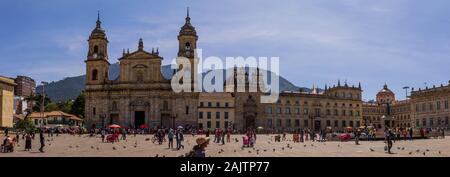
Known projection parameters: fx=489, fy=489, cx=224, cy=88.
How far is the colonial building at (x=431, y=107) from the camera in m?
77.2

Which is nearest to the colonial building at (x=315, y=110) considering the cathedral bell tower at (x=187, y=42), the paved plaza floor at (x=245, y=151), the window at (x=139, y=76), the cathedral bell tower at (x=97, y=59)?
the cathedral bell tower at (x=187, y=42)

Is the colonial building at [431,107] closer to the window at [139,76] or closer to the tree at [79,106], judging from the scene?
the window at [139,76]

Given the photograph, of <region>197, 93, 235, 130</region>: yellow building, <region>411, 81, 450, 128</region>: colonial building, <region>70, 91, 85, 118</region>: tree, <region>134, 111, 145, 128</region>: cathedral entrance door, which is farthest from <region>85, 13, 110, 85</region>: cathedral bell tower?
<region>411, 81, 450, 128</region>: colonial building

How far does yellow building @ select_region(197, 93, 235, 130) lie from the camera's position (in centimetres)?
8081

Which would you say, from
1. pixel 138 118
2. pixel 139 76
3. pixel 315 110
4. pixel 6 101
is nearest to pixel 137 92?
pixel 139 76

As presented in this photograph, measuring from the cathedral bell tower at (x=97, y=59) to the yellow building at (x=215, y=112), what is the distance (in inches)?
647

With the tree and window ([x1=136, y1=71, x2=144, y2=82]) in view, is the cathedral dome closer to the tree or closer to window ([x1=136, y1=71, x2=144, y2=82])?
window ([x1=136, y1=71, x2=144, y2=82])

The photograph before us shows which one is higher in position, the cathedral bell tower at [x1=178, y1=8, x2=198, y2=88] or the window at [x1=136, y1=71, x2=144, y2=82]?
the cathedral bell tower at [x1=178, y1=8, x2=198, y2=88]

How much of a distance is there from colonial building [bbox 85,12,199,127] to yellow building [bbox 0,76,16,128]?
21759 millimetres
